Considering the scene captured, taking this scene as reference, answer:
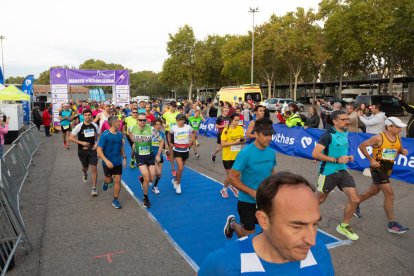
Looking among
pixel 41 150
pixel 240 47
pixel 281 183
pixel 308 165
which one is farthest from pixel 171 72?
pixel 281 183

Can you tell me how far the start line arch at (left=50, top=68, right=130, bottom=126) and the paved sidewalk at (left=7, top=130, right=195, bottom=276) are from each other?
15.0 m

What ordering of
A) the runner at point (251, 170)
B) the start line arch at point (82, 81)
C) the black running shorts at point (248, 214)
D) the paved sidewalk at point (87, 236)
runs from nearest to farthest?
1. the runner at point (251, 170)
2. the black running shorts at point (248, 214)
3. the paved sidewalk at point (87, 236)
4. the start line arch at point (82, 81)

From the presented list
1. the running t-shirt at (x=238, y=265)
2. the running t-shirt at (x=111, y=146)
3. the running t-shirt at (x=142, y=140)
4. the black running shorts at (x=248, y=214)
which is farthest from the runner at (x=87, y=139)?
the running t-shirt at (x=238, y=265)

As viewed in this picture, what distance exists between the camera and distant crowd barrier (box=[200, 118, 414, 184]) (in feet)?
27.2

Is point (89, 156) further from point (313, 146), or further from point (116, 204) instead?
point (313, 146)

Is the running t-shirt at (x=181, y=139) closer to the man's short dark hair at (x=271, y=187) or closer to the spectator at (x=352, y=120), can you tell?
the spectator at (x=352, y=120)

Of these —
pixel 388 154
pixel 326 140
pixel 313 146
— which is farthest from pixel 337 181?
pixel 313 146

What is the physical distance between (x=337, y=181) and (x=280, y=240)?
3.85 m

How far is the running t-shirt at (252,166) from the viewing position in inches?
149

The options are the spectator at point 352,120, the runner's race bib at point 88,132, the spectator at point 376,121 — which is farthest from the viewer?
the spectator at point 352,120

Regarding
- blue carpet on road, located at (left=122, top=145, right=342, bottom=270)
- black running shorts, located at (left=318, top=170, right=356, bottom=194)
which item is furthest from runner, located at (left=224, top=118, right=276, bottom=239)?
black running shorts, located at (left=318, top=170, right=356, bottom=194)

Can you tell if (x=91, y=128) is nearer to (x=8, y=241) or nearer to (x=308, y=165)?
(x=8, y=241)

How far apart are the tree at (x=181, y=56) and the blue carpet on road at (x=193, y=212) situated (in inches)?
1780

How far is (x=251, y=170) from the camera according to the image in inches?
152
